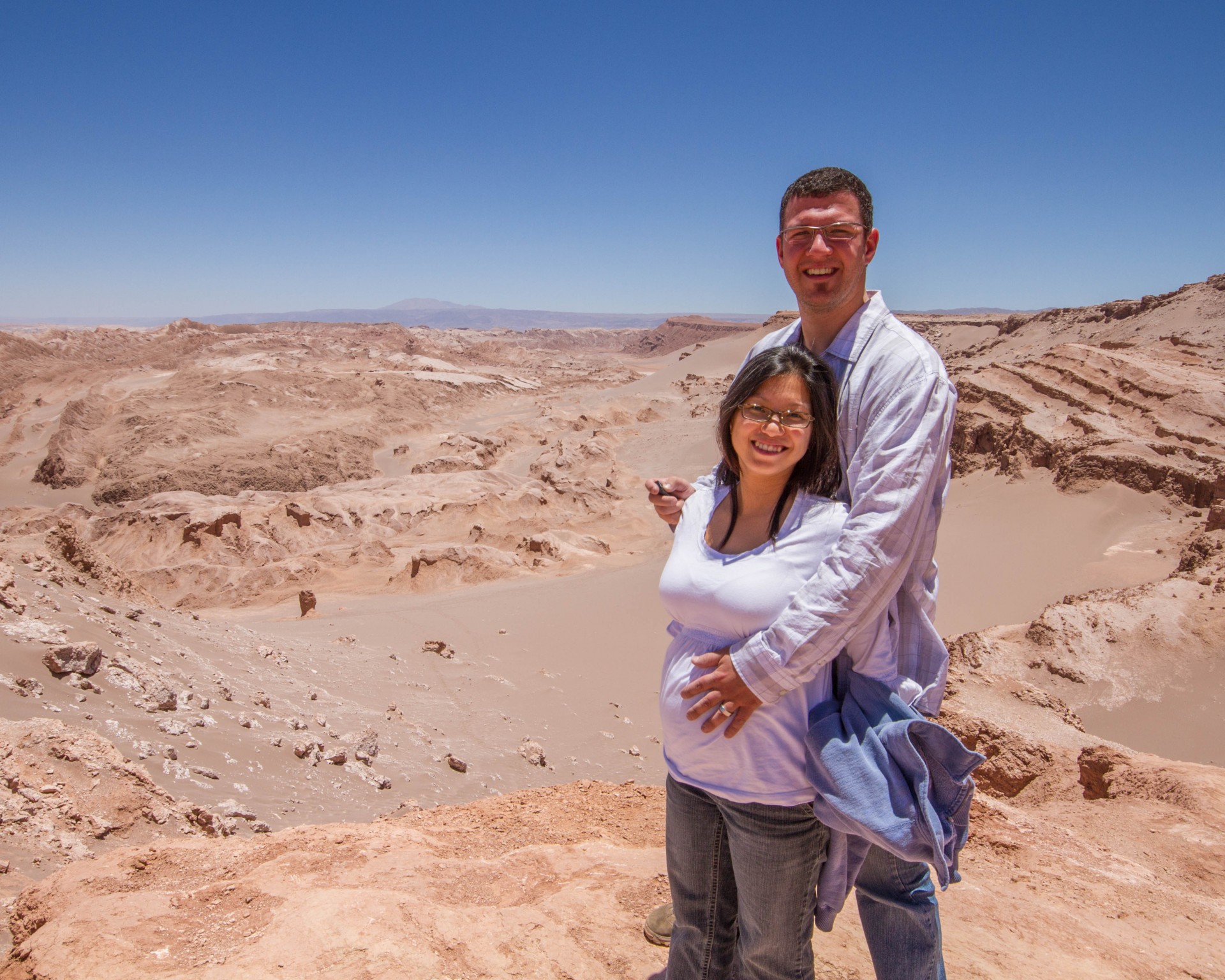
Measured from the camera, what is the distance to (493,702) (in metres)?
6.19

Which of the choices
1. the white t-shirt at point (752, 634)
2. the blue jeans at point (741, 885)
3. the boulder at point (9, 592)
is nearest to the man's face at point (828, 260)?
the white t-shirt at point (752, 634)

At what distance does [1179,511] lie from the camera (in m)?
8.60

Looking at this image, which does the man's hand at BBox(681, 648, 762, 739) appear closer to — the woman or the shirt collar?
the woman

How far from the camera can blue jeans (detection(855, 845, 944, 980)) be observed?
4.90 ft

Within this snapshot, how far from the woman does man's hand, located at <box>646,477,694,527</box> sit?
0.59 feet

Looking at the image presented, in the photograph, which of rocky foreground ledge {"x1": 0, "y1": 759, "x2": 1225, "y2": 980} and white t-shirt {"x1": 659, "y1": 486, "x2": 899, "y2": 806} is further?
rocky foreground ledge {"x1": 0, "y1": 759, "x2": 1225, "y2": 980}

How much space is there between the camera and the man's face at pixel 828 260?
1558mm

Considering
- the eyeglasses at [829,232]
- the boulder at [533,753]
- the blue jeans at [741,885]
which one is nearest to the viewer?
the blue jeans at [741,885]

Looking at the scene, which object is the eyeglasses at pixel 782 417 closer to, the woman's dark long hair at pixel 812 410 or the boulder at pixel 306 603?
the woman's dark long hair at pixel 812 410

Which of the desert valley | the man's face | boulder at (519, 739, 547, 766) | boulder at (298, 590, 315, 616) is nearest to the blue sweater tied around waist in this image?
the man's face

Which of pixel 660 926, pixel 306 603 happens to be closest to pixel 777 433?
pixel 660 926

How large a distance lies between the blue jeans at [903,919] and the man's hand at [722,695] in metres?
0.44

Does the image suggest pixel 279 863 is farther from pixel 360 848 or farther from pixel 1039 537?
pixel 1039 537

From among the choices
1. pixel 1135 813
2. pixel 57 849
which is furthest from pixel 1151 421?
pixel 57 849
